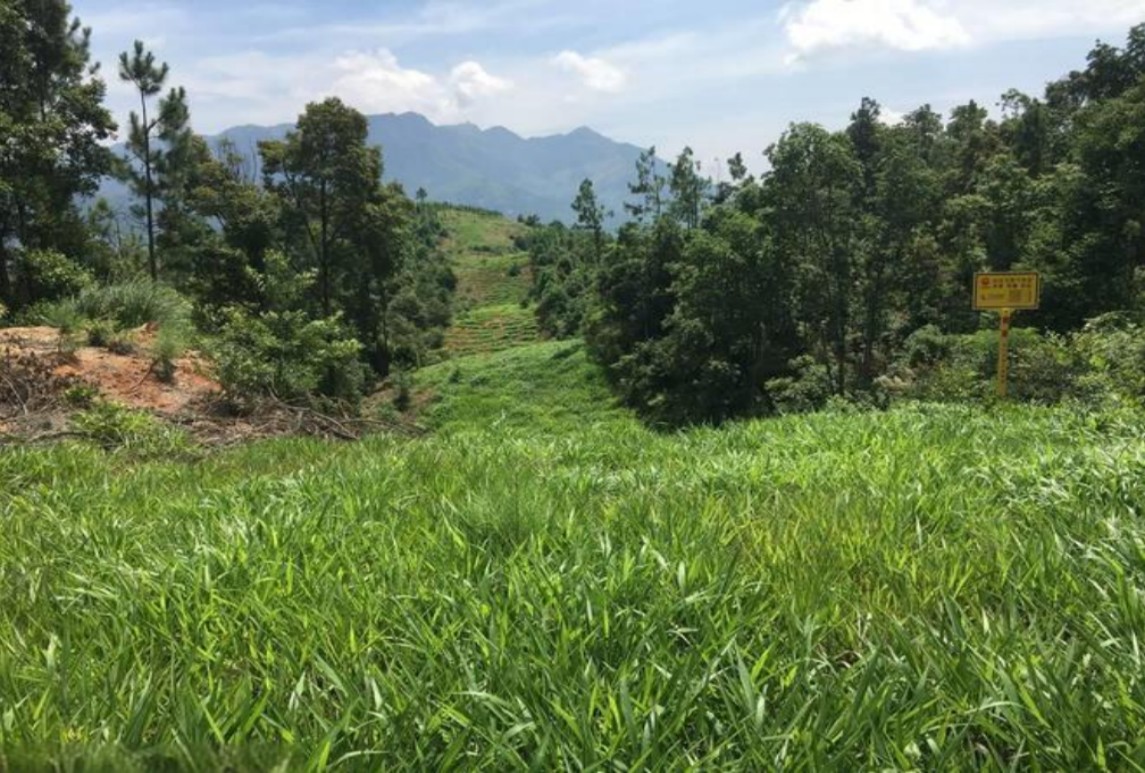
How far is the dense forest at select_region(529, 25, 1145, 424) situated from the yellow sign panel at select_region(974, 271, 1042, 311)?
28.5 feet

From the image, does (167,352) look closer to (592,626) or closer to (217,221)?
(592,626)

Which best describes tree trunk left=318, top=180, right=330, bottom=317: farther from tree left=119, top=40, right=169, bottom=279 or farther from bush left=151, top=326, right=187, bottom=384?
bush left=151, top=326, right=187, bottom=384

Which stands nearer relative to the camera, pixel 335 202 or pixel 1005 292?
pixel 1005 292

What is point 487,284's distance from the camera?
256ft

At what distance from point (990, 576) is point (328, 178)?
26237 mm

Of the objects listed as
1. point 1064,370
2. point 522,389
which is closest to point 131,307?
point 1064,370

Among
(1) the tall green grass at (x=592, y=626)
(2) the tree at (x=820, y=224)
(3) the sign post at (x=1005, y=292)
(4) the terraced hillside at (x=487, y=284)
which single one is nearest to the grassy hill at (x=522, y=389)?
(2) the tree at (x=820, y=224)

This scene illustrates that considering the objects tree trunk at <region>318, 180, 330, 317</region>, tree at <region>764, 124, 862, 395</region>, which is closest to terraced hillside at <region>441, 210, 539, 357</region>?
tree trunk at <region>318, 180, 330, 317</region>

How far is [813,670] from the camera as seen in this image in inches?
62.9

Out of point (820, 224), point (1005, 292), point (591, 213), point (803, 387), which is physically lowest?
point (803, 387)

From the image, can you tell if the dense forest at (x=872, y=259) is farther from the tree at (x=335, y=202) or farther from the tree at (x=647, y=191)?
the tree at (x=335, y=202)

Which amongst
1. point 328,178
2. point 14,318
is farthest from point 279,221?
point 14,318

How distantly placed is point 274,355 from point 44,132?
31.3 feet

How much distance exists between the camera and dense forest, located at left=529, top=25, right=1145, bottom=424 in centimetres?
2284
